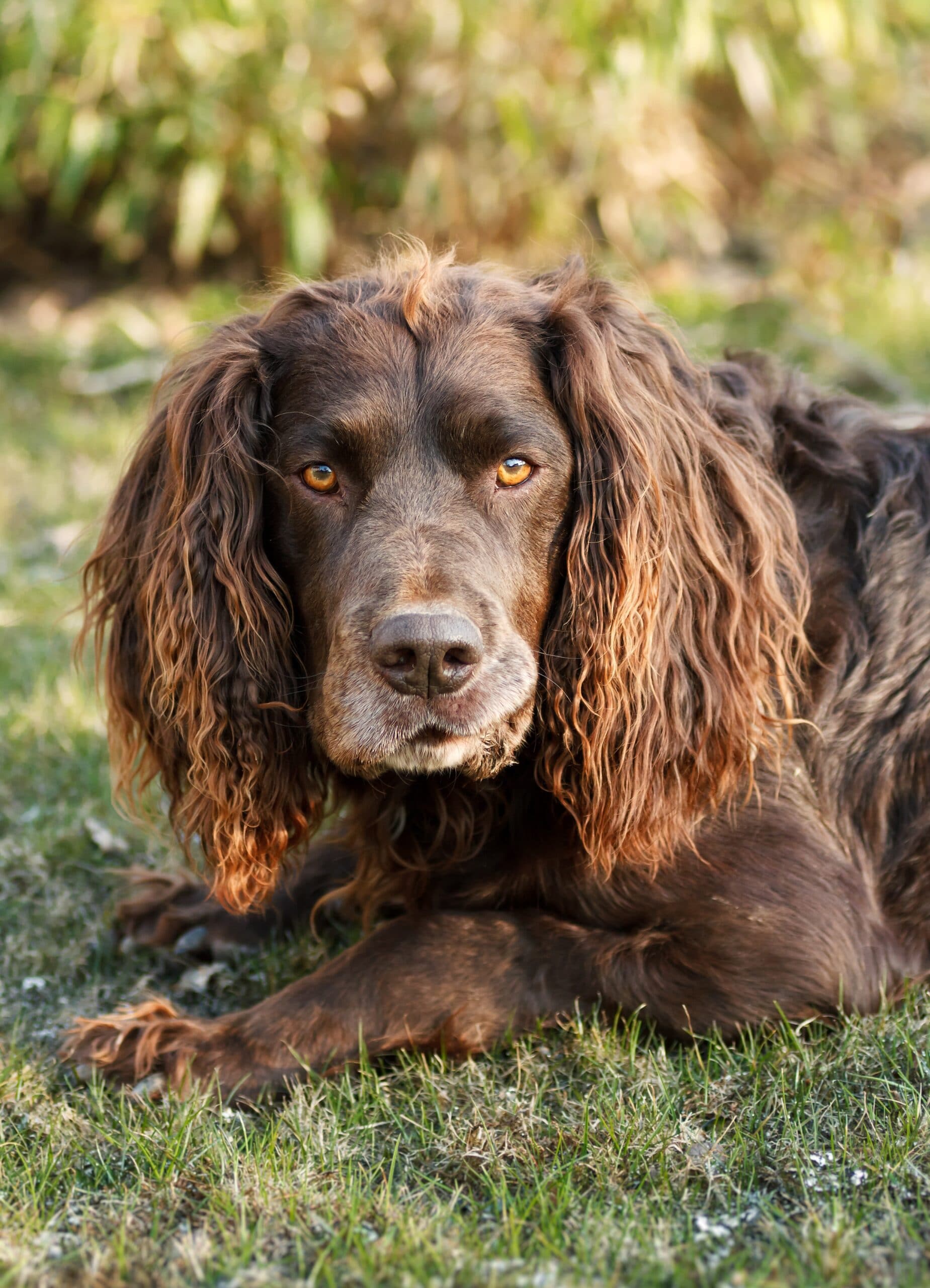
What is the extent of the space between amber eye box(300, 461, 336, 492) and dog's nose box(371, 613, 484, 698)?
0.42 metres

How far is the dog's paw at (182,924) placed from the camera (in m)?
3.45

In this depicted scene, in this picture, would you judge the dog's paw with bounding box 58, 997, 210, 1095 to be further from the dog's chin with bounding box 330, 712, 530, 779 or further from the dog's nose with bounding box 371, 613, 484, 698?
the dog's nose with bounding box 371, 613, 484, 698

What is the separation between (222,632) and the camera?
114 inches

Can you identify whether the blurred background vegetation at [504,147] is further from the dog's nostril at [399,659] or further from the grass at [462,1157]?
the dog's nostril at [399,659]

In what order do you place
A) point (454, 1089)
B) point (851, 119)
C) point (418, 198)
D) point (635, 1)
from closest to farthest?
point (454, 1089)
point (635, 1)
point (418, 198)
point (851, 119)

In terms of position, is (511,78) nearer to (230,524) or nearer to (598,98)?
(598,98)

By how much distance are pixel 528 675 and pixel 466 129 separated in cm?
671

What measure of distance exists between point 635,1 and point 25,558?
4847 millimetres

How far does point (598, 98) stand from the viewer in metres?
8.28

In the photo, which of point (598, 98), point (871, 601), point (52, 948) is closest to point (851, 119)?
point (598, 98)

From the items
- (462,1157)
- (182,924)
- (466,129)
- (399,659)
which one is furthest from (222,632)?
(466,129)

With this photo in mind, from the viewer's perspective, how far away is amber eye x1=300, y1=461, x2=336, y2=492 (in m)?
2.79

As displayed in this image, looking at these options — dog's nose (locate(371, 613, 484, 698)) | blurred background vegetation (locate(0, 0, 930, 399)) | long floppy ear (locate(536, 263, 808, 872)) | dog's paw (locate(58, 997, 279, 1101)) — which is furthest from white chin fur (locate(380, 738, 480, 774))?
blurred background vegetation (locate(0, 0, 930, 399))

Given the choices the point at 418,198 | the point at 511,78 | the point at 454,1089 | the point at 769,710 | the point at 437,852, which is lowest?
the point at 454,1089
